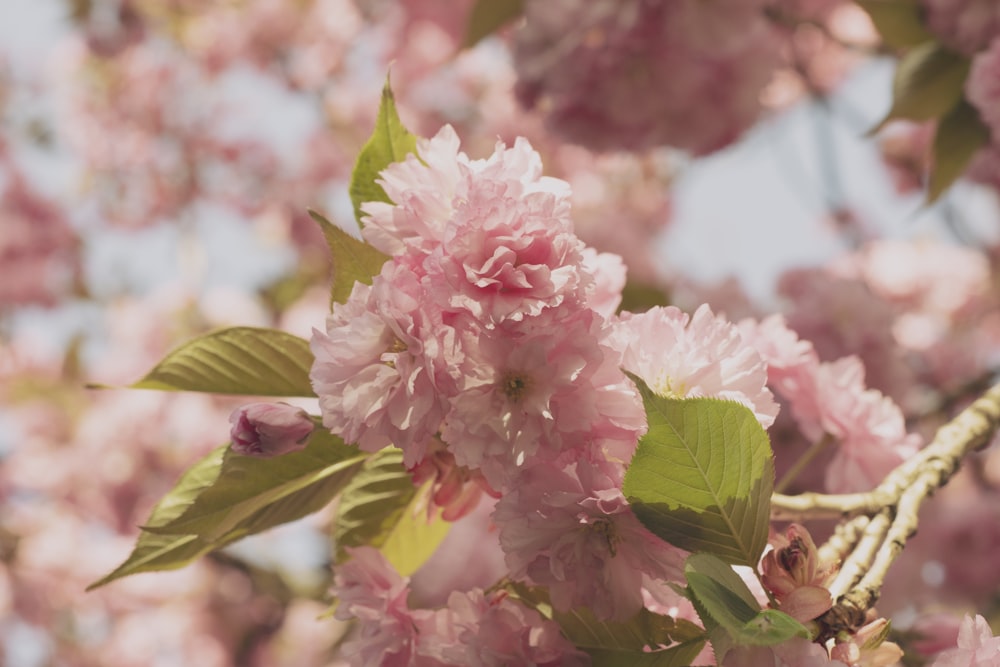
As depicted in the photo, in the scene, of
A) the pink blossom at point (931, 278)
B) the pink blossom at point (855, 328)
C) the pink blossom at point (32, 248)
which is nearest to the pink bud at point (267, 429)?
the pink blossom at point (855, 328)

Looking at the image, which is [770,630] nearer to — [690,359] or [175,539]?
[690,359]

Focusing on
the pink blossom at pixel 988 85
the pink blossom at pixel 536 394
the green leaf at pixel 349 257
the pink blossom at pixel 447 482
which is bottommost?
the pink blossom at pixel 447 482

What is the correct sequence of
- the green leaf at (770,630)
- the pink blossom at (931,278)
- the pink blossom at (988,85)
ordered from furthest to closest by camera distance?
the pink blossom at (931,278), the pink blossom at (988,85), the green leaf at (770,630)

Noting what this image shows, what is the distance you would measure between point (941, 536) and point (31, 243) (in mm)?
3434

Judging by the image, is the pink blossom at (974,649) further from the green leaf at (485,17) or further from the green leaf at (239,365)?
the green leaf at (485,17)

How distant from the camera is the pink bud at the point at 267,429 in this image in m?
0.52

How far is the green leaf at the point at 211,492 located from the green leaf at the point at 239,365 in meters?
0.05

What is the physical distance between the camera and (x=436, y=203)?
52 centimetres

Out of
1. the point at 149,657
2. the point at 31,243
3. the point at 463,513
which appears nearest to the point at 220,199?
the point at 31,243

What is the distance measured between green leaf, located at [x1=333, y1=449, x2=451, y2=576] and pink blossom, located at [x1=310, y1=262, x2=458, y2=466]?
13 cm

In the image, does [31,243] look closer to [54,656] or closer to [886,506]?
[54,656]

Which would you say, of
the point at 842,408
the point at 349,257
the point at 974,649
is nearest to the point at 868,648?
the point at 974,649

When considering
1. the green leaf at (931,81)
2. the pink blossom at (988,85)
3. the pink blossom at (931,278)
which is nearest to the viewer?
the pink blossom at (988,85)

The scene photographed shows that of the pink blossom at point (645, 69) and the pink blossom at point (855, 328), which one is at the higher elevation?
the pink blossom at point (645, 69)
